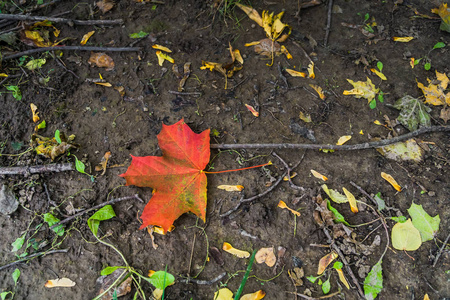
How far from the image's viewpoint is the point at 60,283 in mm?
1813

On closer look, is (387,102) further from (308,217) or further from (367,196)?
(308,217)

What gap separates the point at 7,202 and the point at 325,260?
2.25m

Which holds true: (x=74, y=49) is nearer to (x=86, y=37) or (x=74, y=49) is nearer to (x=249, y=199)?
(x=86, y=37)

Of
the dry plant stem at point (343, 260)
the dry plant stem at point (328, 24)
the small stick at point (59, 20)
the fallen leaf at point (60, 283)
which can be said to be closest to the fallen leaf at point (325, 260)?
the dry plant stem at point (343, 260)

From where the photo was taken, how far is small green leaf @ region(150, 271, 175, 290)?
5.69ft

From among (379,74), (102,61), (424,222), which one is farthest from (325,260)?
(102,61)

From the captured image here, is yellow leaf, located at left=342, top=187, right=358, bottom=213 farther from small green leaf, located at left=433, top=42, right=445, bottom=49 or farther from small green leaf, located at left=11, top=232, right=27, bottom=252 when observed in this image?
small green leaf, located at left=11, top=232, right=27, bottom=252

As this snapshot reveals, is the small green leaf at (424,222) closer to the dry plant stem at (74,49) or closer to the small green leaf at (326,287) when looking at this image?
the small green leaf at (326,287)

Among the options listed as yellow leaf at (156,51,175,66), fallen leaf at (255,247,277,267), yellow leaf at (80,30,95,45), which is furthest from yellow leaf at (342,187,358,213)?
yellow leaf at (80,30,95,45)

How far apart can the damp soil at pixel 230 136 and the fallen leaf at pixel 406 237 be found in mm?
46

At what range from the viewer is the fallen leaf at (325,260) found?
1.83m

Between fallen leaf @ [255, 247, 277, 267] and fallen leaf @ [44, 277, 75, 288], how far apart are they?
3.96 feet

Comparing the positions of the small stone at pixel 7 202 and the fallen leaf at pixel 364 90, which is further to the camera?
the fallen leaf at pixel 364 90

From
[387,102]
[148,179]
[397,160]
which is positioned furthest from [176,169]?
[387,102]
